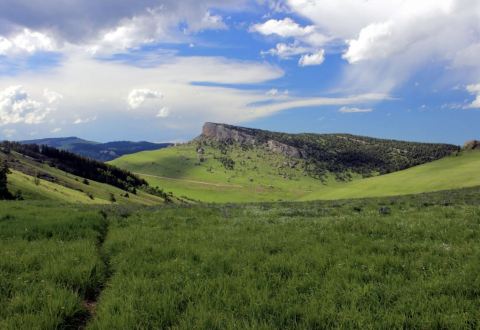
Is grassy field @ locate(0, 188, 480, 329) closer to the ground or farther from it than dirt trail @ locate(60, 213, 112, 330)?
farther from it

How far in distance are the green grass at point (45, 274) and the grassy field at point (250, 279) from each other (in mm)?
33

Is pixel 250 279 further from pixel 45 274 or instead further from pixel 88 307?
pixel 45 274

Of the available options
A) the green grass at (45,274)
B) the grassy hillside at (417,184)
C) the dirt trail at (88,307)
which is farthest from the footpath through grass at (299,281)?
the grassy hillside at (417,184)

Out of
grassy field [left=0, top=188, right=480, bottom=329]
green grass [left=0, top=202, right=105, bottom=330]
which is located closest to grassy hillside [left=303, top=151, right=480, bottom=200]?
grassy field [left=0, top=188, right=480, bottom=329]

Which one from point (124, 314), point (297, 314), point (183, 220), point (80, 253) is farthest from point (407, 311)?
point (183, 220)

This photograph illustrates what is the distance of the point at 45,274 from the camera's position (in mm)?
9367

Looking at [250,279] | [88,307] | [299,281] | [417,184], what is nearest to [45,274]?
[88,307]

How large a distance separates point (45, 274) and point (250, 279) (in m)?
5.21

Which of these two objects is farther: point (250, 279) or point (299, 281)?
point (250, 279)

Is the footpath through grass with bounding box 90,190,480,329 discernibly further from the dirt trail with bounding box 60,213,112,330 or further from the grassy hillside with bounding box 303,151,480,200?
the grassy hillside with bounding box 303,151,480,200

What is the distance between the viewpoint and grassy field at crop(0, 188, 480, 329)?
22.2 ft

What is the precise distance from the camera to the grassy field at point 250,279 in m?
6.75

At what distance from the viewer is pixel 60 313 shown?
7184mm

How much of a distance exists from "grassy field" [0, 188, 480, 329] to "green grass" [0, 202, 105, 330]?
0.03 m
